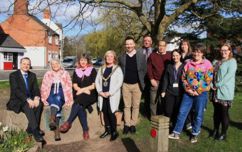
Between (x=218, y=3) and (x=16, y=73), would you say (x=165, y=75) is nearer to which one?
(x=16, y=73)

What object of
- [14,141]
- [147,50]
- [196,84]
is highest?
[147,50]

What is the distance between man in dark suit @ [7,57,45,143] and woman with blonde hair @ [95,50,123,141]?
137 centimetres

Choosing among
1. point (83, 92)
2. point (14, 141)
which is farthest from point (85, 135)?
point (14, 141)

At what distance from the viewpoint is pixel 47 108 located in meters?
8.58

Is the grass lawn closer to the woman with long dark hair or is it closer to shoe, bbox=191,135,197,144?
shoe, bbox=191,135,197,144

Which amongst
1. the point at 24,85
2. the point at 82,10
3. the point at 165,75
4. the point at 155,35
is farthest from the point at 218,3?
the point at 24,85

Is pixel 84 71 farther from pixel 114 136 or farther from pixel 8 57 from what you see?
pixel 8 57

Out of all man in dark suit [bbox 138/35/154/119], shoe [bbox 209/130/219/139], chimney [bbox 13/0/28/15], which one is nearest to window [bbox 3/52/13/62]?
chimney [bbox 13/0/28/15]

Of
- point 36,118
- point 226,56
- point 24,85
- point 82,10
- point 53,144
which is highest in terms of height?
point 82,10

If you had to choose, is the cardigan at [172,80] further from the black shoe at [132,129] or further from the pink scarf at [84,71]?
the pink scarf at [84,71]

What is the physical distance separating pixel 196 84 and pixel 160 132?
230 centimetres

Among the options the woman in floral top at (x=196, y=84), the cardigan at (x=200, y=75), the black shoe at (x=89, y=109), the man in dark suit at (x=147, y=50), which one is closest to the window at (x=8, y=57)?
the black shoe at (x=89, y=109)

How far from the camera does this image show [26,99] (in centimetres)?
814

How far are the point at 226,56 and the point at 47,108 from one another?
159 inches
